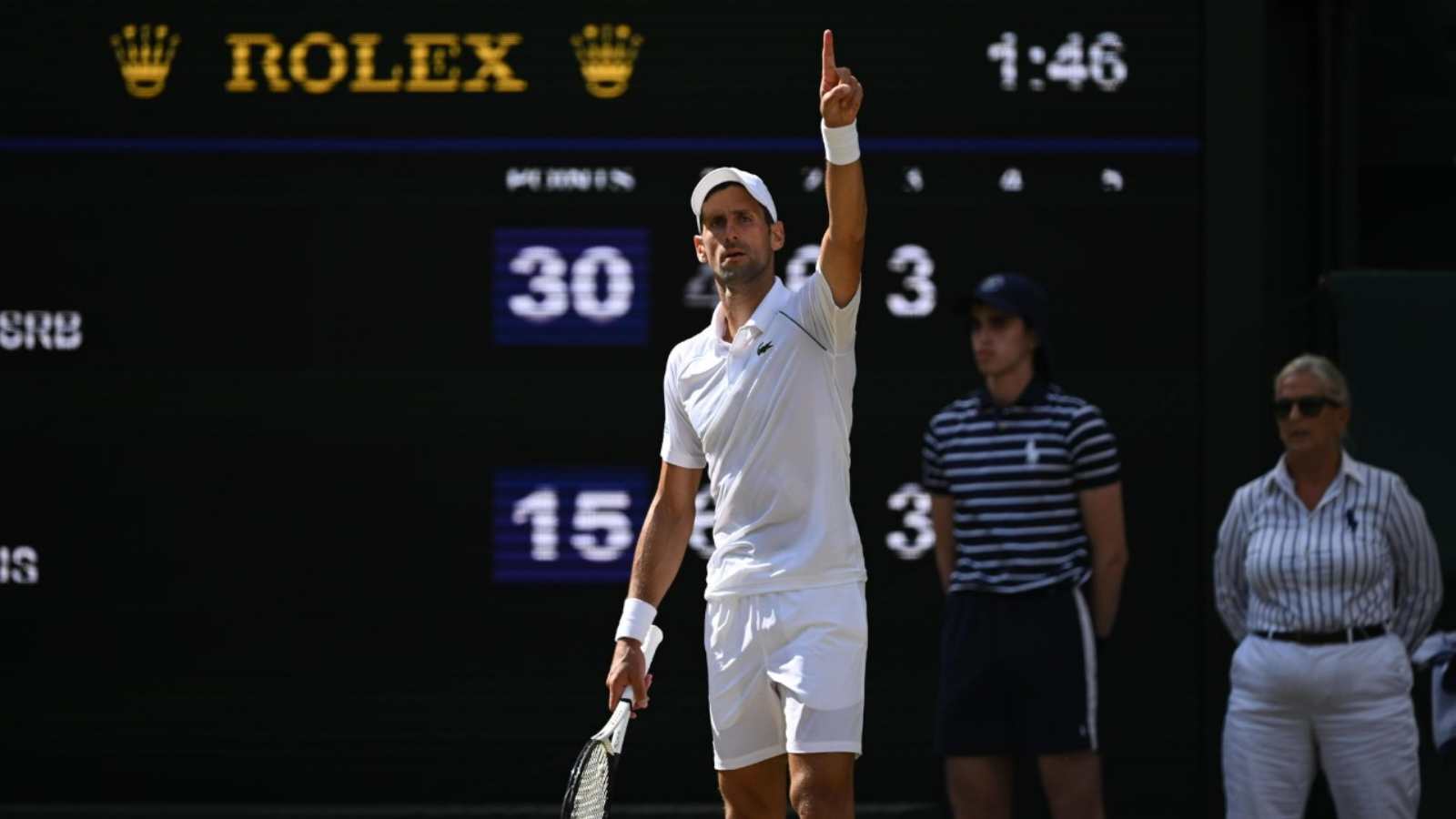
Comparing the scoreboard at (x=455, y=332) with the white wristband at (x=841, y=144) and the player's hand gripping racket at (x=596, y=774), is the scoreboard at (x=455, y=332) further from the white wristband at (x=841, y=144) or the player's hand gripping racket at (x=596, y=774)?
the player's hand gripping racket at (x=596, y=774)

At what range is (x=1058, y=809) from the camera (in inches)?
237

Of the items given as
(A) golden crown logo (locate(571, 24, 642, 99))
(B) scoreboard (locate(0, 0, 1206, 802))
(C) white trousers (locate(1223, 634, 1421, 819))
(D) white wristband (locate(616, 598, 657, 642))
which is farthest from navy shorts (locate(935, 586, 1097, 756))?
(A) golden crown logo (locate(571, 24, 642, 99))

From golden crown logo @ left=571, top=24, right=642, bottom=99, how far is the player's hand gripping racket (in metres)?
3.51

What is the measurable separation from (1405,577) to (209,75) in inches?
164

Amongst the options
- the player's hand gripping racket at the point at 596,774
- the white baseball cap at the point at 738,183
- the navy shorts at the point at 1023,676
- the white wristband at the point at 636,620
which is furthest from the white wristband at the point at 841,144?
the navy shorts at the point at 1023,676

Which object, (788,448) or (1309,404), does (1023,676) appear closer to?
(1309,404)

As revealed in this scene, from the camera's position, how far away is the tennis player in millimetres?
4828

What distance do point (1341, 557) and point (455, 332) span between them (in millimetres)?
3037

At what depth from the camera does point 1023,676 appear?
19.4 feet

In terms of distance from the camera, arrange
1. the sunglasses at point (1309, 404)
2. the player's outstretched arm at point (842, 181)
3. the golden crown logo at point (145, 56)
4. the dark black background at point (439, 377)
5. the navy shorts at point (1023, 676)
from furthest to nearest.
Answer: the golden crown logo at point (145, 56) → the dark black background at point (439, 377) → the sunglasses at point (1309, 404) → the navy shorts at point (1023, 676) → the player's outstretched arm at point (842, 181)

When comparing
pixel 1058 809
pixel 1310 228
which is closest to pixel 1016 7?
pixel 1310 228

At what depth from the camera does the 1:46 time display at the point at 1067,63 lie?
7.71 meters

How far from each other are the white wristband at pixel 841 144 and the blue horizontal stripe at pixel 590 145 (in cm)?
294

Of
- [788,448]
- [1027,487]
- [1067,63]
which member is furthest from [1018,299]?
[1067,63]
